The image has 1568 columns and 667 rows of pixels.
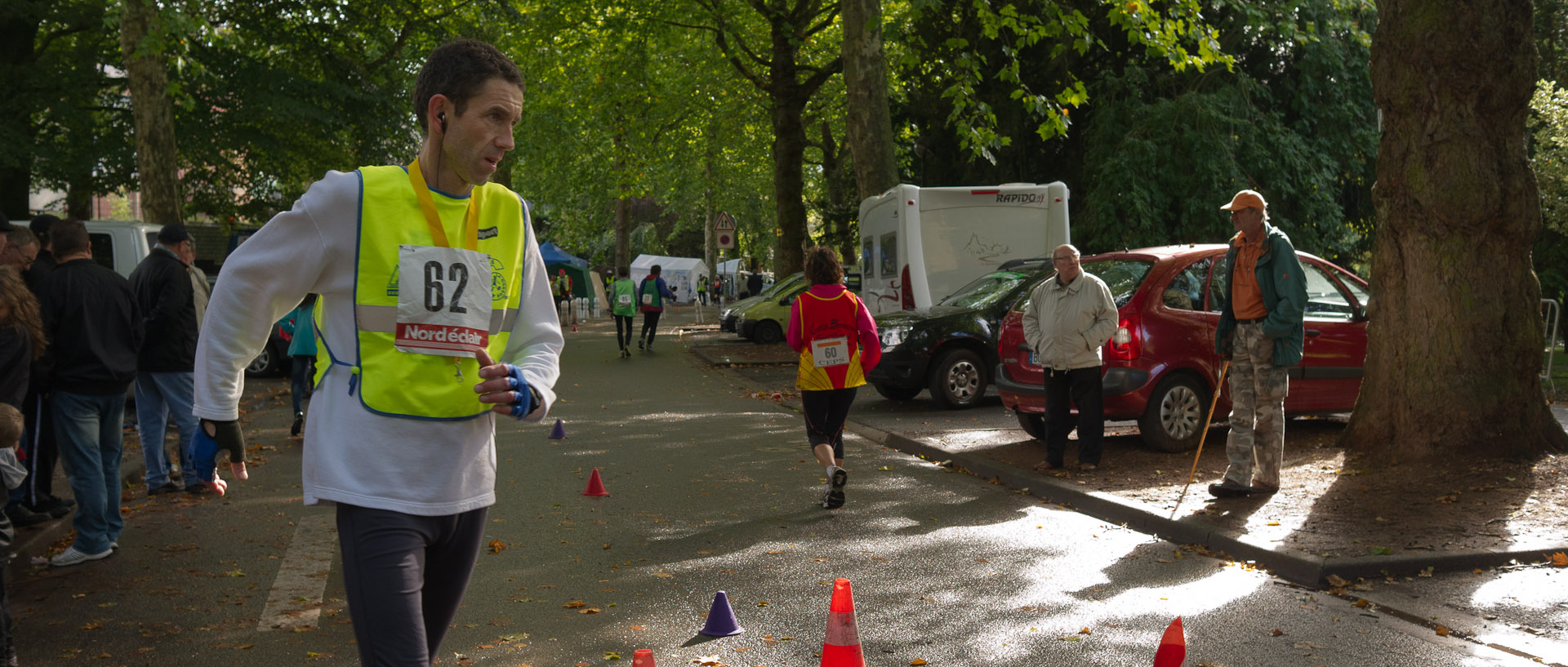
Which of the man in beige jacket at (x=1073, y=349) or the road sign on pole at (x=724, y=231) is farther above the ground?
the road sign on pole at (x=724, y=231)

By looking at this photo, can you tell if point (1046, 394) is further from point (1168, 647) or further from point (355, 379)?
point (355, 379)

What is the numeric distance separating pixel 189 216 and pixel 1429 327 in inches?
973

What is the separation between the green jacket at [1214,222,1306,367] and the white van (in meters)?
12.1

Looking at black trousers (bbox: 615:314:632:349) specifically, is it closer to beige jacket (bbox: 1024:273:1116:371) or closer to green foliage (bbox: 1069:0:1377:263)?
green foliage (bbox: 1069:0:1377:263)

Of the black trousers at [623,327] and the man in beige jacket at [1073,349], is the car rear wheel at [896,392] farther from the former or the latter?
the black trousers at [623,327]

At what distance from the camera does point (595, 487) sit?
9117 millimetres

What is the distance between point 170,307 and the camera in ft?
27.7

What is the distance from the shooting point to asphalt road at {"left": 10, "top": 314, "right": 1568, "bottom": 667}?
520 cm

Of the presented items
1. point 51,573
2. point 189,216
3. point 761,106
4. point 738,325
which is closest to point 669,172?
point 761,106

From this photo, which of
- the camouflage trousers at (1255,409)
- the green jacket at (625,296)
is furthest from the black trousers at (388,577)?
the green jacket at (625,296)

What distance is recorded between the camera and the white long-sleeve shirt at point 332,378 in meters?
2.80

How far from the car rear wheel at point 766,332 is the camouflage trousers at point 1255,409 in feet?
66.5

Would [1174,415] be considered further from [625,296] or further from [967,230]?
[625,296]

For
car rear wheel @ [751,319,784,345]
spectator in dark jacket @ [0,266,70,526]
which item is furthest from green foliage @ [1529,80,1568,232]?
spectator in dark jacket @ [0,266,70,526]
